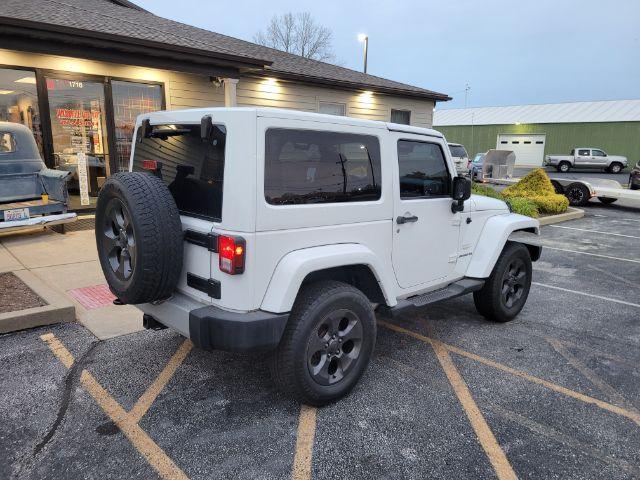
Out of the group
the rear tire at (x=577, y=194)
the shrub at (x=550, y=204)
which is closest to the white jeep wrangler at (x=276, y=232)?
the shrub at (x=550, y=204)

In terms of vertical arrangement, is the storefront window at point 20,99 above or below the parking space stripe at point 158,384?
above

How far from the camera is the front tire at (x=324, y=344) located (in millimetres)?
2980

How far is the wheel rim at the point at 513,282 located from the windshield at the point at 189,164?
3180 millimetres

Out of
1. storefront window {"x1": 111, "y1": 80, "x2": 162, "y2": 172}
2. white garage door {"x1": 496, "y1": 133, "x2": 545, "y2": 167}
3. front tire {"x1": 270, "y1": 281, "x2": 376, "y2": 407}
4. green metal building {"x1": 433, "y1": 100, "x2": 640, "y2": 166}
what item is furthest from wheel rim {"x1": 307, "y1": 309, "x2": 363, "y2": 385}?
white garage door {"x1": 496, "y1": 133, "x2": 545, "y2": 167}

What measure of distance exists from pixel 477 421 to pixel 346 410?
0.90 m

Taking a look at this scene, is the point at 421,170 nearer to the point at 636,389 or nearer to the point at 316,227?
the point at 316,227

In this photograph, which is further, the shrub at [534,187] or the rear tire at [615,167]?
the rear tire at [615,167]

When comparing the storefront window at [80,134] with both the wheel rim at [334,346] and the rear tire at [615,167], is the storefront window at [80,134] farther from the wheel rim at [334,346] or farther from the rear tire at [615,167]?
the rear tire at [615,167]

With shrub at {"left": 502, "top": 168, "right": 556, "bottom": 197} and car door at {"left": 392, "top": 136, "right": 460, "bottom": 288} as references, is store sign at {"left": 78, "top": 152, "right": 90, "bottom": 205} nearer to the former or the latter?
car door at {"left": 392, "top": 136, "right": 460, "bottom": 288}

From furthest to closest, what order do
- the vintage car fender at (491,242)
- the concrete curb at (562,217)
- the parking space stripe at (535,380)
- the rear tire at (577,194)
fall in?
the rear tire at (577,194), the concrete curb at (562,217), the vintage car fender at (491,242), the parking space stripe at (535,380)

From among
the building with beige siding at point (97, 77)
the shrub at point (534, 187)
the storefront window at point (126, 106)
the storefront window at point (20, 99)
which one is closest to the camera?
the building with beige siding at point (97, 77)

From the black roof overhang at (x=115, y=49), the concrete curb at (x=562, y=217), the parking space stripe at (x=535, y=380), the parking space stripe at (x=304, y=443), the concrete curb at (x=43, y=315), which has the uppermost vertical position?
the black roof overhang at (x=115, y=49)

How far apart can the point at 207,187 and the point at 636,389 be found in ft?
11.9

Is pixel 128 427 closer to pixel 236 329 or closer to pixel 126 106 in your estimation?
pixel 236 329
